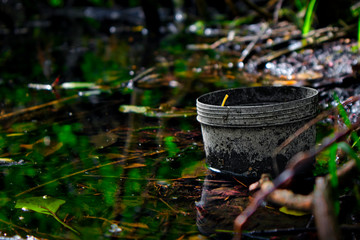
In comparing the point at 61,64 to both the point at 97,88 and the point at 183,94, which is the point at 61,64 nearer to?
the point at 97,88

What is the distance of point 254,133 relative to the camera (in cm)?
227

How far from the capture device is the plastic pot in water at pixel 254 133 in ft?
7.20

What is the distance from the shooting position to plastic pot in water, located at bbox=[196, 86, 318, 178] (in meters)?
2.20

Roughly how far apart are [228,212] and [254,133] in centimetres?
44

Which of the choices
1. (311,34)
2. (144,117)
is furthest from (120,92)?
(311,34)

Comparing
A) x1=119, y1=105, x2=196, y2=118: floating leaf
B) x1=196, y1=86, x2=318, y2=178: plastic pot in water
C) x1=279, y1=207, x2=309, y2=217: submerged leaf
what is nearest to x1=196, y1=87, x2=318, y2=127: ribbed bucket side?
x1=196, y1=86, x2=318, y2=178: plastic pot in water

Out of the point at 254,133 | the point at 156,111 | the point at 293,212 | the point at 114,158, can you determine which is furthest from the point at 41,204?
the point at 156,111

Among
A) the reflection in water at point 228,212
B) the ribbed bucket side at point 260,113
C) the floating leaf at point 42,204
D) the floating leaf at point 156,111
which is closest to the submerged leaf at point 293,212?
the reflection in water at point 228,212

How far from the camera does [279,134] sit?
88.9 inches

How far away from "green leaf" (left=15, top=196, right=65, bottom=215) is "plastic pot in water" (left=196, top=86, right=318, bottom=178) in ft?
2.81

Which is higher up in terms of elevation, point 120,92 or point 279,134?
point 279,134

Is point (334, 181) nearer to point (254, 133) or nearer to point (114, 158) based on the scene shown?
point (254, 133)

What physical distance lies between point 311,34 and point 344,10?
1.48 feet

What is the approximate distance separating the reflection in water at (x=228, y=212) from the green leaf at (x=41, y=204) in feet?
2.33
